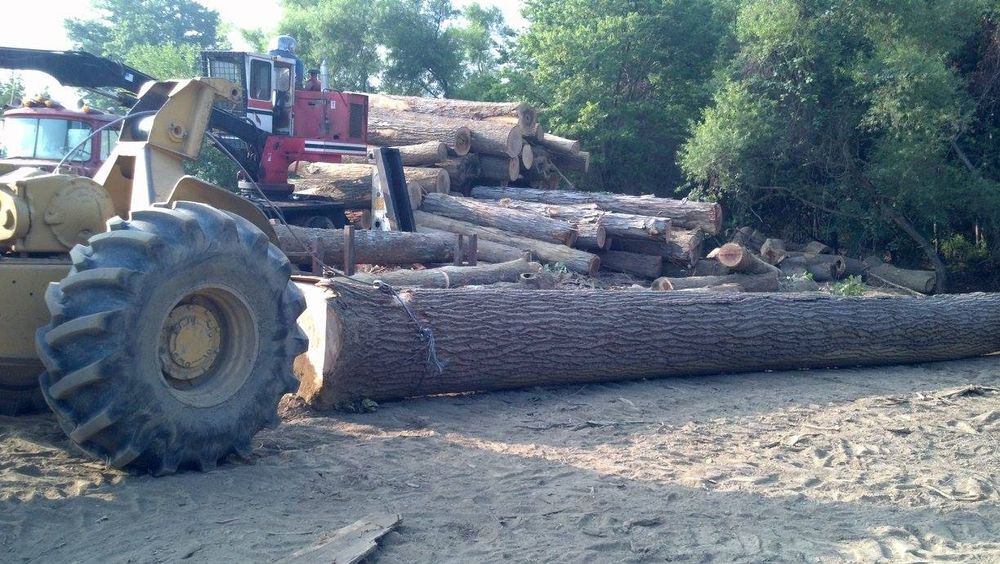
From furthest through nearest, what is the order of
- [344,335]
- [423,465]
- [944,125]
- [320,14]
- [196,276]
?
[320,14] → [944,125] → [344,335] → [423,465] → [196,276]

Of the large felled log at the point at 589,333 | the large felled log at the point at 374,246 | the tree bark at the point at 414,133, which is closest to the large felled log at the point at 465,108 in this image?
the tree bark at the point at 414,133

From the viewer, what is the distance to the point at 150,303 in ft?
15.1

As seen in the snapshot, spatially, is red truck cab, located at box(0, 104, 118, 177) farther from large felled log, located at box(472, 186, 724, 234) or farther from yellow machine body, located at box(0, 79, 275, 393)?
large felled log, located at box(472, 186, 724, 234)

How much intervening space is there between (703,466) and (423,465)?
5.97 feet

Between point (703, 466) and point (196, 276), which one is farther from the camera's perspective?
point (703, 466)

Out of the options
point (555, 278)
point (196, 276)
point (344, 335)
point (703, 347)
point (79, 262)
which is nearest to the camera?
point (79, 262)

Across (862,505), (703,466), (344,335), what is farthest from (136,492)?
(862,505)

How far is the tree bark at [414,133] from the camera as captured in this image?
672 inches

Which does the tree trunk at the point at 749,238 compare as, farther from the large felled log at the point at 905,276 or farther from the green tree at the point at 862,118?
the large felled log at the point at 905,276

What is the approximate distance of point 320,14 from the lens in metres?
30.4

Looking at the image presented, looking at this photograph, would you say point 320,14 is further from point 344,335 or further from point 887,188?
point 344,335

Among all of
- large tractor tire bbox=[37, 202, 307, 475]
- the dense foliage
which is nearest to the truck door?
the dense foliage

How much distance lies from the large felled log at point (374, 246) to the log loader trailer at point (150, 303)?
5.24 metres

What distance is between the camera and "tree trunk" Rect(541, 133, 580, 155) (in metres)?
18.3
